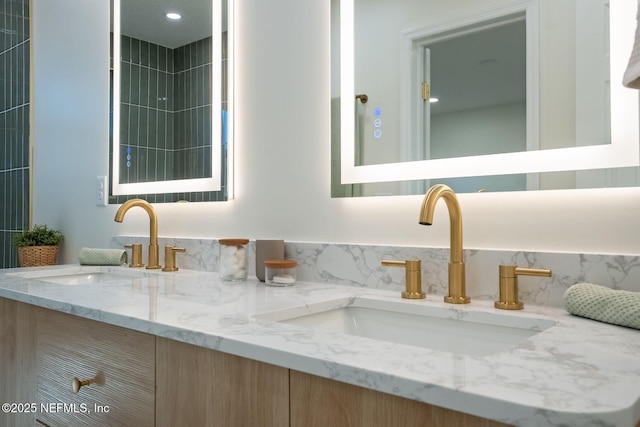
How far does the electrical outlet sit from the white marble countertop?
900 mm

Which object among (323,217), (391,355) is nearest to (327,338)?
(391,355)

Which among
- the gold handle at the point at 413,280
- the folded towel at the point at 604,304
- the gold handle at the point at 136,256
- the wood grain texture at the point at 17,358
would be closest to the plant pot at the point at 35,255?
the gold handle at the point at 136,256

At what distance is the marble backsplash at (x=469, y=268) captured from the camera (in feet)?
2.78

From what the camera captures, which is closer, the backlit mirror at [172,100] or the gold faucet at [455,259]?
the gold faucet at [455,259]

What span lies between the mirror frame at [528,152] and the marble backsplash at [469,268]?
167 millimetres

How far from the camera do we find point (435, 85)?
3.59 feet

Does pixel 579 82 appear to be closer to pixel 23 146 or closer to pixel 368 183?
pixel 368 183

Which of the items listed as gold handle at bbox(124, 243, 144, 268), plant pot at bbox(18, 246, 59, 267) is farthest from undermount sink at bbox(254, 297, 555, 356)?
plant pot at bbox(18, 246, 59, 267)

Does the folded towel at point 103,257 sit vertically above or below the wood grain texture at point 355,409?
above

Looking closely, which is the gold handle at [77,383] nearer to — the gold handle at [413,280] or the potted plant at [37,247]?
the gold handle at [413,280]

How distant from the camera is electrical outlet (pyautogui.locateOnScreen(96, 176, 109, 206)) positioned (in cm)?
192

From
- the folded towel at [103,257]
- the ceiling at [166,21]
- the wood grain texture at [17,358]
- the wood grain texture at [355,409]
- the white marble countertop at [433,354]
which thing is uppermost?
the ceiling at [166,21]

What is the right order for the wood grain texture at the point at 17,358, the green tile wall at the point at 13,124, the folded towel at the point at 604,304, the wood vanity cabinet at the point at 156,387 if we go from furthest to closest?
the green tile wall at the point at 13,124
the wood grain texture at the point at 17,358
the folded towel at the point at 604,304
the wood vanity cabinet at the point at 156,387

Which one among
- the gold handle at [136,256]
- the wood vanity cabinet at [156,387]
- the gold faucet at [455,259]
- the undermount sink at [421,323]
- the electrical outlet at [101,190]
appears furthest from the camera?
the electrical outlet at [101,190]
